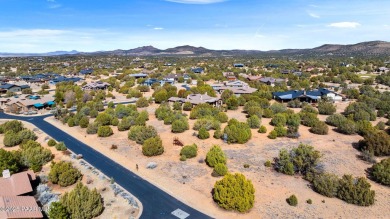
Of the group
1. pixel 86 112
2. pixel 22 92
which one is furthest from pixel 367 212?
pixel 22 92

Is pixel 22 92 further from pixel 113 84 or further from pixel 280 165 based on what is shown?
pixel 280 165

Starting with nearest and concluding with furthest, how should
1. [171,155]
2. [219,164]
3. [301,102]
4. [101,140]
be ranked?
[219,164] → [171,155] → [101,140] → [301,102]

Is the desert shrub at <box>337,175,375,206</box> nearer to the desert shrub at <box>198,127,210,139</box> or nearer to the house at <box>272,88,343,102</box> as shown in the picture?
the desert shrub at <box>198,127,210,139</box>

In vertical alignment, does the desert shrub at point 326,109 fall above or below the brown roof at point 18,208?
below

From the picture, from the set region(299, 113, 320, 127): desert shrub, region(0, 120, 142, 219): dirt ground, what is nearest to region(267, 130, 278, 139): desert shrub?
region(299, 113, 320, 127): desert shrub

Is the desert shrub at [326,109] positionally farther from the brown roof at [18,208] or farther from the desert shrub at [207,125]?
the brown roof at [18,208]

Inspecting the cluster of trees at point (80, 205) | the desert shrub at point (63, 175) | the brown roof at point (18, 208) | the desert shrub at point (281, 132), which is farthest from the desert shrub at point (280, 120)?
the brown roof at point (18, 208)
